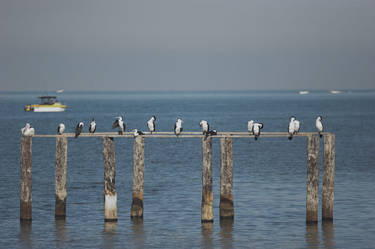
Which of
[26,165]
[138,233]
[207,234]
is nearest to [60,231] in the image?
[26,165]

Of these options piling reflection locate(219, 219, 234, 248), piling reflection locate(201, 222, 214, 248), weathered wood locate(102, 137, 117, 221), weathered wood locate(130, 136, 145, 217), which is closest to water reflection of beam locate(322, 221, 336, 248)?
piling reflection locate(219, 219, 234, 248)

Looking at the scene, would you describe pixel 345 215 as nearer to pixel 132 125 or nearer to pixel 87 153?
pixel 87 153

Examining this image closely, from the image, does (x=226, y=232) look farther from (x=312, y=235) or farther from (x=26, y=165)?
(x=26, y=165)

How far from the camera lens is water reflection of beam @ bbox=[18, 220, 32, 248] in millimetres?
29547

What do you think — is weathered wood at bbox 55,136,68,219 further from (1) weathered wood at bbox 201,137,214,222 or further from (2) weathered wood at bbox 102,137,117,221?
(1) weathered wood at bbox 201,137,214,222

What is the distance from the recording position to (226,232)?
30.7 metres

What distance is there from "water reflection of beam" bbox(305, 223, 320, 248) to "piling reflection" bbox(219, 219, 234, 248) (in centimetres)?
283

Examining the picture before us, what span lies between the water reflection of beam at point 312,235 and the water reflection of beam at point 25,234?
10143 mm

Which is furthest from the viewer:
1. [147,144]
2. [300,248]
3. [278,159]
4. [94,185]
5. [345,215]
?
[147,144]

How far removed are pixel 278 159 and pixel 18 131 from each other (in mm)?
47722

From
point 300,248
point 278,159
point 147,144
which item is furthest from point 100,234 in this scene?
point 147,144

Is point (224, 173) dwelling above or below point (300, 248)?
above

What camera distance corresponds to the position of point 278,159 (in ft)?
201

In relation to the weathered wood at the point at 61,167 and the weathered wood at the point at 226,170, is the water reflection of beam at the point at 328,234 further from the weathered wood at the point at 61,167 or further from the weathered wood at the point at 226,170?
the weathered wood at the point at 61,167
